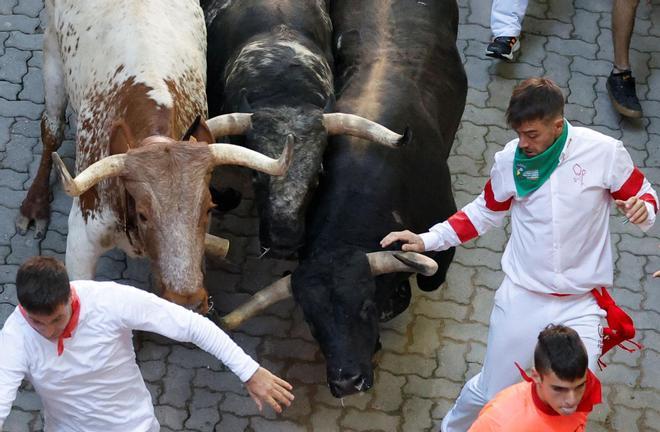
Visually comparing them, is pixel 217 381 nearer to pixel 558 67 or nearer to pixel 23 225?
pixel 23 225

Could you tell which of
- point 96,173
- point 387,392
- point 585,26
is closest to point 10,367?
point 96,173

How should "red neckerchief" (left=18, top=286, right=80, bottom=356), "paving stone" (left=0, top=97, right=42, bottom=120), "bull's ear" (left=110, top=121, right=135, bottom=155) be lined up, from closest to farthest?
1. "red neckerchief" (left=18, top=286, right=80, bottom=356)
2. "bull's ear" (left=110, top=121, right=135, bottom=155)
3. "paving stone" (left=0, top=97, right=42, bottom=120)

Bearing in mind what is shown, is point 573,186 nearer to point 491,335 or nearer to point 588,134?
point 588,134

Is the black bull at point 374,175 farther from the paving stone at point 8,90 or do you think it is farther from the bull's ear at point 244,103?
the paving stone at point 8,90

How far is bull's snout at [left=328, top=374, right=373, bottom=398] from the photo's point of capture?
19.7 ft

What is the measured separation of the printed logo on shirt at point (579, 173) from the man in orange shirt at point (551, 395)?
2.84 feet

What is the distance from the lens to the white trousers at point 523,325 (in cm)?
543

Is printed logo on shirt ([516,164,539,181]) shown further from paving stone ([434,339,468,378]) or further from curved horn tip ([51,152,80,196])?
curved horn tip ([51,152,80,196])

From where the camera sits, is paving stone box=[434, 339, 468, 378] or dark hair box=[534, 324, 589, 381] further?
paving stone box=[434, 339, 468, 378]

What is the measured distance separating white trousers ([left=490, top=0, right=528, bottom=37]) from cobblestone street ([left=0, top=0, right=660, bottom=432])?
0.27 m

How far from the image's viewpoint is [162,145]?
18.7 ft

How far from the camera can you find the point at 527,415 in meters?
4.59

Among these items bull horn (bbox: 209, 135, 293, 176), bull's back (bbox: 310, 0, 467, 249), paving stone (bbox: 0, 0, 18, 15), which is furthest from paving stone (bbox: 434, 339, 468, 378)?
paving stone (bbox: 0, 0, 18, 15)

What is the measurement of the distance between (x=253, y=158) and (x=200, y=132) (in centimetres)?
35
